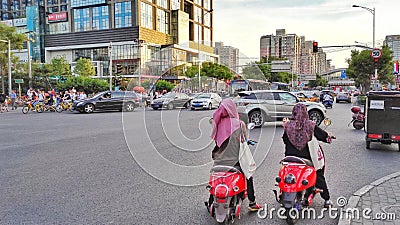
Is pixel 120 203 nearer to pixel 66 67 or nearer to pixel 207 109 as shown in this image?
pixel 207 109

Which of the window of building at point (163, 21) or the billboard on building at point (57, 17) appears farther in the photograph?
the billboard on building at point (57, 17)

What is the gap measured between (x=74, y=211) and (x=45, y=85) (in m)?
49.6

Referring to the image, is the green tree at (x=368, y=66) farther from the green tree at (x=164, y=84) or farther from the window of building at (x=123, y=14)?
the window of building at (x=123, y=14)

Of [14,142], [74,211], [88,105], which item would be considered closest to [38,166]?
[74,211]

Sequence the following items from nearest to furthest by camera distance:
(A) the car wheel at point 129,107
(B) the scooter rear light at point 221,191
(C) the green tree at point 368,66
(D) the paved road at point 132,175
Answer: (B) the scooter rear light at point 221,191, (D) the paved road at point 132,175, (A) the car wheel at point 129,107, (C) the green tree at point 368,66

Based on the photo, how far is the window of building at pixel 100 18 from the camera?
249ft

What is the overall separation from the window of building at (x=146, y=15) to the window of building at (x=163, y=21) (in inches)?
87.1

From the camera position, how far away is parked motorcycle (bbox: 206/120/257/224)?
13.5 ft

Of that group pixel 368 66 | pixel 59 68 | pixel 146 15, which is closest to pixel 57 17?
pixel 146 15

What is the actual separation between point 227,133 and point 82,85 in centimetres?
4883

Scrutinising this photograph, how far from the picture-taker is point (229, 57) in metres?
7.09

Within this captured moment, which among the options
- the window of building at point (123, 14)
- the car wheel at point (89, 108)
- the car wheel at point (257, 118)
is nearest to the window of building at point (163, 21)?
the window of building at point (123, 14)

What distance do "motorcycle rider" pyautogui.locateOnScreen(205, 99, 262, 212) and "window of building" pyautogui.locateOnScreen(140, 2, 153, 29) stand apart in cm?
7122

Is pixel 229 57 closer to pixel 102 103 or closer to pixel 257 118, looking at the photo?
pixel 257 118
